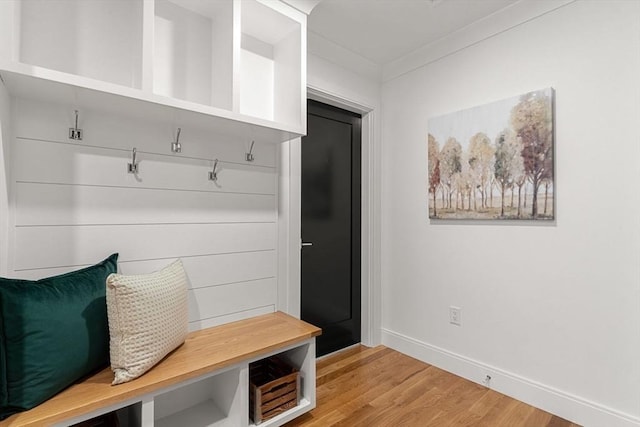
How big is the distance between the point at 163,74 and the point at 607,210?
8.18 ft

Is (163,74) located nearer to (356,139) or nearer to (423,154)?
(356,139)

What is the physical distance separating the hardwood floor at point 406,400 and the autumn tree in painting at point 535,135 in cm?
120

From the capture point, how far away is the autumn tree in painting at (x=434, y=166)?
2486 millimetres

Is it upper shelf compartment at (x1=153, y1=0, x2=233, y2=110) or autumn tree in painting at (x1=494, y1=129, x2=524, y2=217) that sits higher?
upper shelf compartment at (x1=153, y1=0, x2=233, y2=110)

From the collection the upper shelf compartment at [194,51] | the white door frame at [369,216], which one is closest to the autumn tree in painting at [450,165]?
the white door frame at [369,216]

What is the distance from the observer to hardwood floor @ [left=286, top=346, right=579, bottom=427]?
182 cm

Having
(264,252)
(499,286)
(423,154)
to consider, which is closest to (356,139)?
(423,154)

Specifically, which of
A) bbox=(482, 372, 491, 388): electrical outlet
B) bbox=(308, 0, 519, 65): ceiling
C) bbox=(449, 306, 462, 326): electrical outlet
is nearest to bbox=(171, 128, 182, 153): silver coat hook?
bbox=(308, 0, 519, 65): ceiling

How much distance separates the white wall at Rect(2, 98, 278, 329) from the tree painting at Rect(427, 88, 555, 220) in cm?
130

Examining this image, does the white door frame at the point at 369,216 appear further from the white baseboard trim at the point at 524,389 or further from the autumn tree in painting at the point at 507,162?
the autumn tree in painting at the point at 507,162

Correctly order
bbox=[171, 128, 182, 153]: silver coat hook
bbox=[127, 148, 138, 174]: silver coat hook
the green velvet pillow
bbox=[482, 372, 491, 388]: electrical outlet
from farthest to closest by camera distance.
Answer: bbox=[482, 372, 491, 388]: electrical outlet → bbox=[171, 128, 182, 153]: silver coat hook → bbox=[127, 148, 138, 174]: silver coat hook → the green velvet pillow

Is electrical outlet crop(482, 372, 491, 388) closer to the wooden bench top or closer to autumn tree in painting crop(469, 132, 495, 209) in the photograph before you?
autumn tree in painting crop(469, 132, 495, 209)

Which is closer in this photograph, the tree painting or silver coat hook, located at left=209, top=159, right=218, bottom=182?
silver coat hook, located at left=209, top=159, right=218, bottom=182

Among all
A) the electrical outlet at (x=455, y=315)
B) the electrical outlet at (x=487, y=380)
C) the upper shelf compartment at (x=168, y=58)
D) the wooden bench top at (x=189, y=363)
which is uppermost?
the upper shelf compartment at (x=168, y=58)
